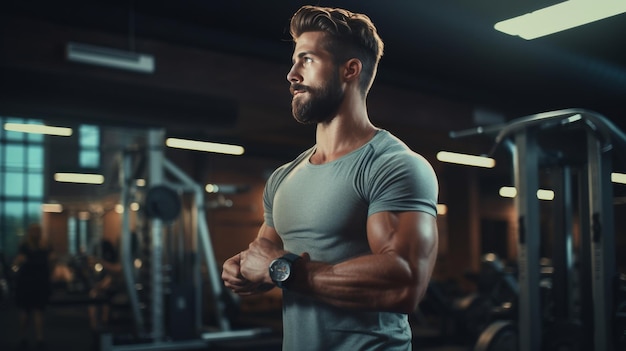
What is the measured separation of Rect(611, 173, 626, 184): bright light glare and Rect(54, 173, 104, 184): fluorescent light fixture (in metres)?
8.58

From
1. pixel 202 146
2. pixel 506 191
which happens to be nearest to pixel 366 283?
pixel 202 146

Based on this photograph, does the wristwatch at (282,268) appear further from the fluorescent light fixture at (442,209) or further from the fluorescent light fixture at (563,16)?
the fluorescent light fixture at (442,209)

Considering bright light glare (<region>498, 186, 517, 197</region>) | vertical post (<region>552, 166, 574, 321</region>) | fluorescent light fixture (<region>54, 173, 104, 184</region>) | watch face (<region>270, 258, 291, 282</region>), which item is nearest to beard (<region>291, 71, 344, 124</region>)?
watch face (<region>270, 258, 291, 282</region>)

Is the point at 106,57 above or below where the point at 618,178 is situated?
above

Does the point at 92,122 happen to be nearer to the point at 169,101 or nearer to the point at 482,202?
the point at 169,101

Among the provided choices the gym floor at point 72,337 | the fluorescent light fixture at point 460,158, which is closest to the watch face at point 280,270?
the gym floor at point 72,337

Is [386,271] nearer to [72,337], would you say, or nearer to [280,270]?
[280,270]

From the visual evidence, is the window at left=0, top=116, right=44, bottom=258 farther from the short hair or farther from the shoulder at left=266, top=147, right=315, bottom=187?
the short hair

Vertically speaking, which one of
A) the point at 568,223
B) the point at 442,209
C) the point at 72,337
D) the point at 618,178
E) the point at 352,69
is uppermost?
the point at 442,209

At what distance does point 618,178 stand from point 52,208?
37.0 feet

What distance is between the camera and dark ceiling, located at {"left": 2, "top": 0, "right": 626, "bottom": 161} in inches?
173

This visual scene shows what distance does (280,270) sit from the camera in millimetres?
876

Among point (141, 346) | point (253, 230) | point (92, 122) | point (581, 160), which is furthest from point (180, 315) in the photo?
point (253, 230)

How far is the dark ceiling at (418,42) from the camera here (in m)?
4.39
